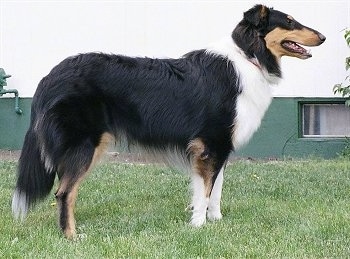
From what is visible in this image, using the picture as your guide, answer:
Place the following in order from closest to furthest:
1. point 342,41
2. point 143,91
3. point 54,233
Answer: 1. point 54,233
2. point 143,91
3. point 342,41

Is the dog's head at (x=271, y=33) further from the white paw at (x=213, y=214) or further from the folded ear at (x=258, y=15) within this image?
the white paw at (x=213, y=214)

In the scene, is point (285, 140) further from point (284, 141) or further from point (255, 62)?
point (255, 62)

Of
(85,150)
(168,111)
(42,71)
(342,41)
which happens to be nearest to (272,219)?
(168,111)

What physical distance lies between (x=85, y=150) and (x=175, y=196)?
1.65m

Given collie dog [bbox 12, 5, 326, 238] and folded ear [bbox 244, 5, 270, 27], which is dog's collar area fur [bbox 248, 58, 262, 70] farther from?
folded ear [bbox 244, 5, 270, 27]

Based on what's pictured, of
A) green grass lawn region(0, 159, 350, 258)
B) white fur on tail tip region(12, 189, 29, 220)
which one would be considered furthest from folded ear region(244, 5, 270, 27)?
white fur on tail tip region(12, 189, 29, 220)

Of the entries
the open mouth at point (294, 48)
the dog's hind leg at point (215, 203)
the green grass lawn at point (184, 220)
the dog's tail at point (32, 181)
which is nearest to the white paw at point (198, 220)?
the green grass lawn at point (184, 220)

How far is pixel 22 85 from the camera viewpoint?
30.9 ft

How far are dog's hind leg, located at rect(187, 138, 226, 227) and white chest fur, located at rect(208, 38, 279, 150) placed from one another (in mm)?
242

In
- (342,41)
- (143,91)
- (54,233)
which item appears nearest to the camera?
(54,233)

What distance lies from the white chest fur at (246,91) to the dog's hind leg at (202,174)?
0.79ft

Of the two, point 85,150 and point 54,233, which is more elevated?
point 85,150

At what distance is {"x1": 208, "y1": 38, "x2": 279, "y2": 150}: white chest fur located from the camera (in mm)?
4918

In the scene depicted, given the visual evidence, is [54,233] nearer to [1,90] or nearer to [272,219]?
[272,219]
